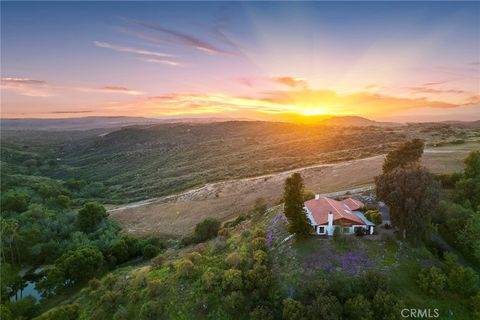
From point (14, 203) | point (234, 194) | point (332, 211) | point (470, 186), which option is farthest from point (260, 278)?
point (14, 203)

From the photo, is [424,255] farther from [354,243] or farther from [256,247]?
[256,247]

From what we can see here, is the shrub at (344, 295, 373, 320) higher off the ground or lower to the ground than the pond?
higher

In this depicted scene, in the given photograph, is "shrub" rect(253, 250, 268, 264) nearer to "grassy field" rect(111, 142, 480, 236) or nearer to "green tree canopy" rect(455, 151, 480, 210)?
"green tree canopy" rect(455, 151, 480, 210)

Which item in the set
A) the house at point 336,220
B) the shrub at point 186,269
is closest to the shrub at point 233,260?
the shrub at point 186,269

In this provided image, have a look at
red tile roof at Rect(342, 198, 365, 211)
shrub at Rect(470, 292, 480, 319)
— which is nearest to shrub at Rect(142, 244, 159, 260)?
red tile roof at Rect(342, 198, 365, 211)

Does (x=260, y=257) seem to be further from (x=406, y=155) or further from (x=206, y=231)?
(x=406, y=155)
